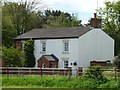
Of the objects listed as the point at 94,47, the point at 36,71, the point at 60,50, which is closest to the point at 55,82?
the point at 36,71

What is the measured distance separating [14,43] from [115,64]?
1532 centimetres

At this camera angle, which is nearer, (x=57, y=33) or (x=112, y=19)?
(x=57, y=33)

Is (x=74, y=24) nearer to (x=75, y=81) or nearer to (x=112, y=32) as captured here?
(x=112, y=32)

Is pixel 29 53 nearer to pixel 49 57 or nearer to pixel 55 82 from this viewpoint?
pixel 49 57

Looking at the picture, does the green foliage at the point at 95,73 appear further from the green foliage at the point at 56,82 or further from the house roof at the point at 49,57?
the house roof at the point at 49,57

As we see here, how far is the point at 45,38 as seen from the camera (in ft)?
178

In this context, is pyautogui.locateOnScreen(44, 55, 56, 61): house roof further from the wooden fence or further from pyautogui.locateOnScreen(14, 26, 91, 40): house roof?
the wooden fence

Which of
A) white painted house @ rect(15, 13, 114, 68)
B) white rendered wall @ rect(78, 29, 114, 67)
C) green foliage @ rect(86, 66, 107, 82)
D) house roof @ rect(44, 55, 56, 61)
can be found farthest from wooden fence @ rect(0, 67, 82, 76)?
white rendered wall @ rect(78, 29, 114, 67)

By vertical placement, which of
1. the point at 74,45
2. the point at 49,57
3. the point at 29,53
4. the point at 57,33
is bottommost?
the point at 49,57

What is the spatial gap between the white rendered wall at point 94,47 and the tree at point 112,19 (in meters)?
10.1

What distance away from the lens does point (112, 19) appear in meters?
66.3

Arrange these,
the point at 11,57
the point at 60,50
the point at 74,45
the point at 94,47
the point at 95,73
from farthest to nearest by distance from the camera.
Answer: the point at 94,47, the point at 60,50, the point at 74,45, the point at 11,57, the point at 95,73

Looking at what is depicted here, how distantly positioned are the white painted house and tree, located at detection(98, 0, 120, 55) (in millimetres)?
10844

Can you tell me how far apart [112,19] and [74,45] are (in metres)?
16.6
